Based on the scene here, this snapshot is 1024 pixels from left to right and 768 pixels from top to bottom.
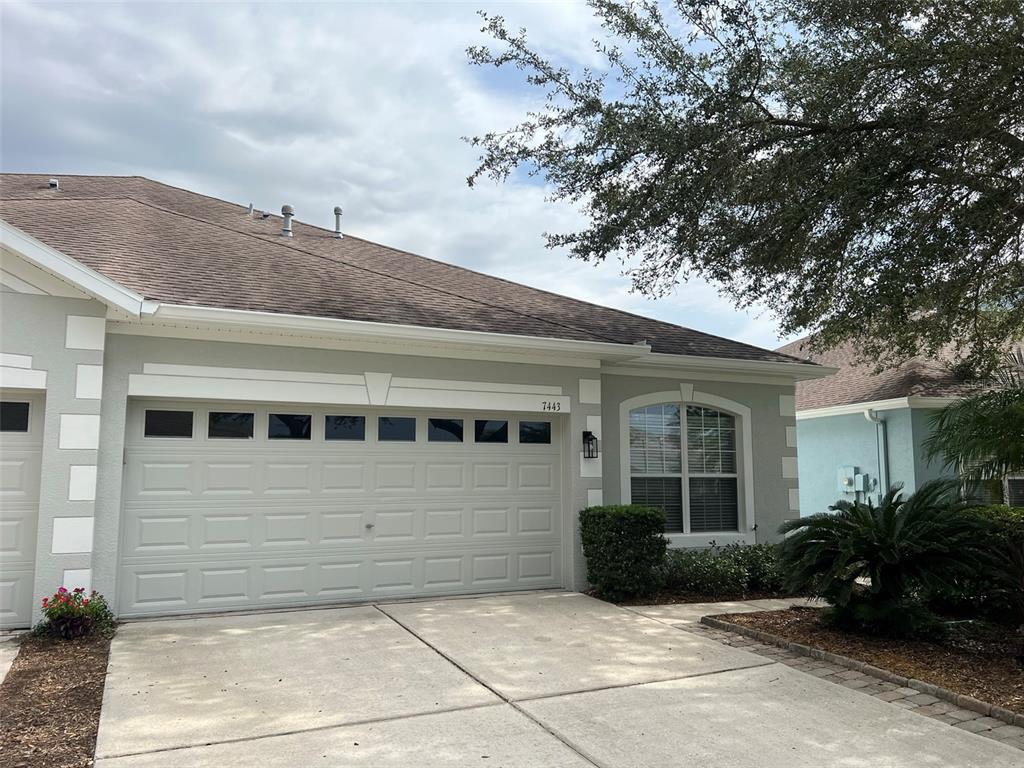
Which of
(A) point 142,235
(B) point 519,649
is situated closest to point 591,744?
(B) point 519,649

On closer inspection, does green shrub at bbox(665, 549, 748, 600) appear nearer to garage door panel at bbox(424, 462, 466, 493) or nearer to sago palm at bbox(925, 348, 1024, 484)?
garage door panel at bbox(424, 462, 466, 493)

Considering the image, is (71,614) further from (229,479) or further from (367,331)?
(367,331)

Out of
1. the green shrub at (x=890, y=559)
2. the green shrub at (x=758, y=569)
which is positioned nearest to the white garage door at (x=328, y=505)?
the green shrub at (x=758, y=569)

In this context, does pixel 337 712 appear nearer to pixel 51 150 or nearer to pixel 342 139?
pixel 342 139

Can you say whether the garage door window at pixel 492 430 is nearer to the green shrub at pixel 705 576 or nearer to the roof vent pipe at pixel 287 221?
the green shrub at pixel 705 576

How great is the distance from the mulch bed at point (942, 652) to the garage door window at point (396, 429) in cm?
424

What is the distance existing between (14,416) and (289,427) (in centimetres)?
269

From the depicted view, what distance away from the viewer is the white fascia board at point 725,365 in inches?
419

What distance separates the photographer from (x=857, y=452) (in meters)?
14.8

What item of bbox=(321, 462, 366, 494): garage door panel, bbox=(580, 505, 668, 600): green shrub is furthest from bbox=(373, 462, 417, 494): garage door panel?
bbox=(580, 505, 668, 600): green shrub

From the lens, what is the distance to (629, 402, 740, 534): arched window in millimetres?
10859

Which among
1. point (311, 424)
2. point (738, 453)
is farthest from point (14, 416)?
point (738, 453)

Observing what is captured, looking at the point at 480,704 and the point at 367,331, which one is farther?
the point at 367,331

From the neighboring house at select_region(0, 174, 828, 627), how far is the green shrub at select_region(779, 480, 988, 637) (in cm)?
325
